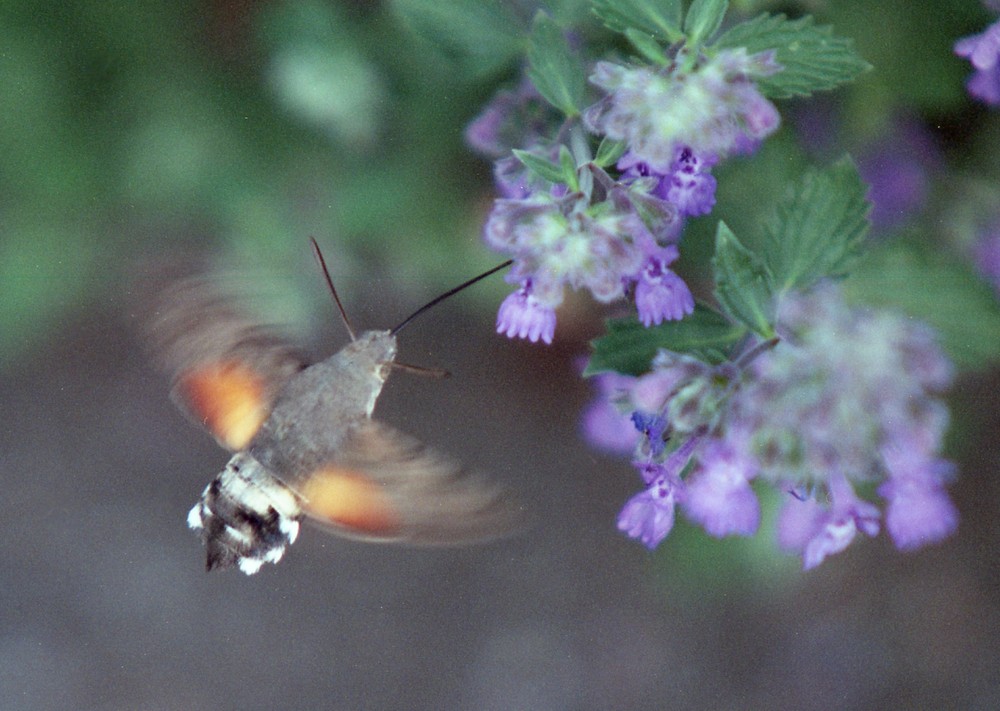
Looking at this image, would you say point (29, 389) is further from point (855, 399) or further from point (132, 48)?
point (855, 399)

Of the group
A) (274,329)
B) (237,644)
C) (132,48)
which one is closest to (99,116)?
(132,48)

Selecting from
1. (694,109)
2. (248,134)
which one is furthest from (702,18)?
(248,134)

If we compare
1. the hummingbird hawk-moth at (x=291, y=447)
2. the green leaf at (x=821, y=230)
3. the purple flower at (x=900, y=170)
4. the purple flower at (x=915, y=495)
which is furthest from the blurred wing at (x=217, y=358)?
the purple flower at (x=900, y=170)

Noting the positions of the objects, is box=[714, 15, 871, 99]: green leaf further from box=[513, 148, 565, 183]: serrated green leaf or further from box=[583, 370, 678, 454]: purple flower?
box=[583, 370, 678, 454]: purple flower

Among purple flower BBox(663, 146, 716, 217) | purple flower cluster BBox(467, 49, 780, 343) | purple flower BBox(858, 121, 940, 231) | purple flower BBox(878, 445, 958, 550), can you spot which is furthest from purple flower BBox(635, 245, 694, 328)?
purple flower BBox(858, 121, 940, 231)

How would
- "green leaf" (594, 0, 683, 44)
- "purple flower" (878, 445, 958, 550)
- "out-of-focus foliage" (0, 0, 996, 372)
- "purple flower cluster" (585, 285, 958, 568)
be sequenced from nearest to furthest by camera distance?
"purple flower cluster" (585, 285, 958, 568), "purple flower" (878, 445, 958, 550), "green leaf" (594, 0, 683, 44), "out-of-focus foliage" (0, 0, 996, 372)

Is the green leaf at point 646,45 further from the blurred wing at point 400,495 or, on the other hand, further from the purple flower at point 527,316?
the blurred wing at point 400,495

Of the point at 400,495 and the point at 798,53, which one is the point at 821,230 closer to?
the point at 798,53
